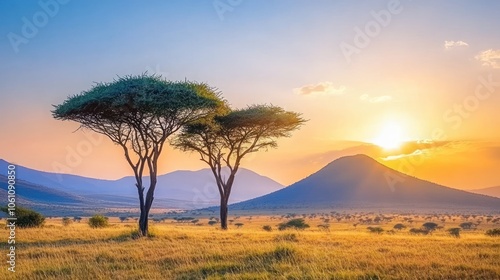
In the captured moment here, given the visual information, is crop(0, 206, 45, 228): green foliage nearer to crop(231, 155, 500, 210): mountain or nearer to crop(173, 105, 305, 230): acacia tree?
crop(173, 105, 305, 230): acacia tree

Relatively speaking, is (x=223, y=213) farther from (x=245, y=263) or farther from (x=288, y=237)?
(x=245, y=263)

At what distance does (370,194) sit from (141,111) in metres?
153

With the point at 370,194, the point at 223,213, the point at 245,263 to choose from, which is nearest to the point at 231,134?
the point at 223,213

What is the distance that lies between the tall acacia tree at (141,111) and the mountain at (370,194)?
415 feet

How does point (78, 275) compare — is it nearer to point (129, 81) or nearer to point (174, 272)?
point (174, 272)

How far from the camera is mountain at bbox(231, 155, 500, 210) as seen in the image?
15512 centimetres

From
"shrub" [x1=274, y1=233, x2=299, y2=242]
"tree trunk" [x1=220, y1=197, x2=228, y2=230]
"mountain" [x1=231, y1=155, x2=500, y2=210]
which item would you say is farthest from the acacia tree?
"mountain" [x1=231, y1=155, x2=500, y2=210]

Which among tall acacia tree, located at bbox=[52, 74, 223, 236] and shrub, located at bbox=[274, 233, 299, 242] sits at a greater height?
tall acacia tree, located at bbox=[52, 74, 223, 236]

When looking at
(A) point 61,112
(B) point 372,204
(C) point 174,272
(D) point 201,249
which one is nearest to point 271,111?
(A) point 61,112

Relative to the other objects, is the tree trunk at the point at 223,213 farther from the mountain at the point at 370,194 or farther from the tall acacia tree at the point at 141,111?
the mountain at the point at 370,194

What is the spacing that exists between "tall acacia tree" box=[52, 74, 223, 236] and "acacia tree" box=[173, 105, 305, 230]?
6448mm

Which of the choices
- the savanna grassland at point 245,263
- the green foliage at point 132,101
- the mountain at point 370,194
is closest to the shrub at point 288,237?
the savanna grassland at point 245,263

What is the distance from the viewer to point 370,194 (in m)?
169

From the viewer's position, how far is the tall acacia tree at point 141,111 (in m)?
25.3
